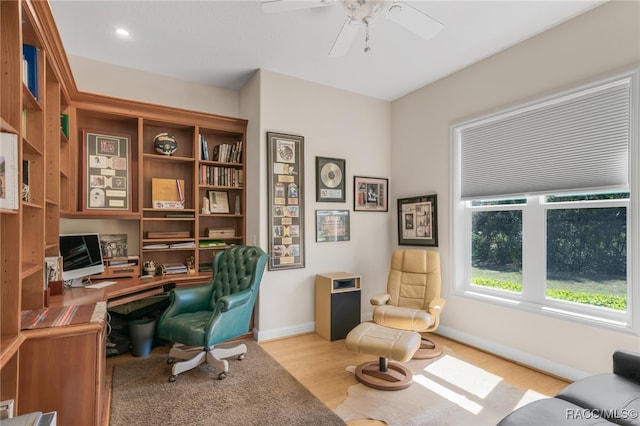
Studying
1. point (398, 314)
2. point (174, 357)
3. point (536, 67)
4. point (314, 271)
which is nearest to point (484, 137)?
point (536, 67)

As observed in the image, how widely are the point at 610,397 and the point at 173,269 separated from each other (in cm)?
351

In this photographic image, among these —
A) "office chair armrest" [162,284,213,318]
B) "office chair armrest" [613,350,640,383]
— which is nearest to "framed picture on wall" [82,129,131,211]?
"office chair armrest" [162,284,213,318]

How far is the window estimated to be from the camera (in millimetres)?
2400

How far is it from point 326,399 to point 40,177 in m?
2.30

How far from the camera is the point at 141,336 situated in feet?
9.81

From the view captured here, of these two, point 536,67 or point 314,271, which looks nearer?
point 536,67

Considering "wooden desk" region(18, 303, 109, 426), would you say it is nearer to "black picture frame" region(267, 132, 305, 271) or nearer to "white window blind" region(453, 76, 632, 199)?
"black picture frame" region(267, 132, 305, 271)

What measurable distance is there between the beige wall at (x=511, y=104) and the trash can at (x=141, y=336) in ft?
9.91

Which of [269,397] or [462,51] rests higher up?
[462,51]

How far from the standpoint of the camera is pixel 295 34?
280cm

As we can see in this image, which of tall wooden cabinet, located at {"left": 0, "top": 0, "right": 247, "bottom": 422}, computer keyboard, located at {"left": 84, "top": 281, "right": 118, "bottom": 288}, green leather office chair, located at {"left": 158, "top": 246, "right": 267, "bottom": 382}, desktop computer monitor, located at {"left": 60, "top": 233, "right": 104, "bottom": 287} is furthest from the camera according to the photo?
computer keyboard, located at {"left": 84, "top": 281, "right": 118, "bottom": 288}

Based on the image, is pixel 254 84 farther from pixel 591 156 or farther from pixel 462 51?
pixel 591 156

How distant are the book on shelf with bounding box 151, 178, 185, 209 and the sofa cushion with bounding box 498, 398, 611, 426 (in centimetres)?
336

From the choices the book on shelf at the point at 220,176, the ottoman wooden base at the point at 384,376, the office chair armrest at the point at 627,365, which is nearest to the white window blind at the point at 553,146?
the office chair armrest at the point at 627,365
